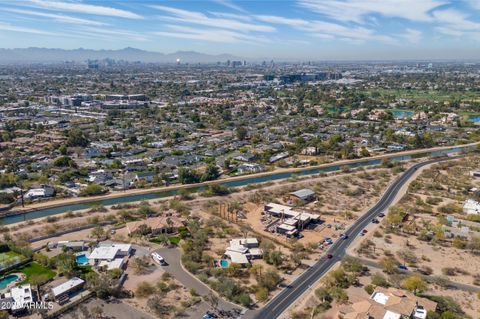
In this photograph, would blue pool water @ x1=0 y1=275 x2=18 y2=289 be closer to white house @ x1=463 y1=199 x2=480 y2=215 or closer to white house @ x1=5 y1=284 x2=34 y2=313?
white house @ x1=5 y1=284 x2=34 y2=313

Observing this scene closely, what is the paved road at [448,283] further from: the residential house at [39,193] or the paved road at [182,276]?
the residential house at [39,193]

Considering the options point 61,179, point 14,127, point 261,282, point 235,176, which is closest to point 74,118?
point 14,127


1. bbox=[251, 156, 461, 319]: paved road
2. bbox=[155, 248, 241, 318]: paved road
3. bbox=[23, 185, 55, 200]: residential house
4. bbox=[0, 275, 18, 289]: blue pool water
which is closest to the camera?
bbox=[251, 156, 461, 319]: paved road

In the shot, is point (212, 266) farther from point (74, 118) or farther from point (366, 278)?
point (74, 118)

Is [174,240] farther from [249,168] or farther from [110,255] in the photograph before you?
[249,168]

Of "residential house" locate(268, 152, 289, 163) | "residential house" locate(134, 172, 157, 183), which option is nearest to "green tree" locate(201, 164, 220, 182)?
"residential house" locate(134, 172, 157, 183)

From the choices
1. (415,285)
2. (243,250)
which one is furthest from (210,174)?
(415,285)

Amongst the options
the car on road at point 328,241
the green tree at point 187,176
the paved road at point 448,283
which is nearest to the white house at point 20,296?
the car on road at point 328,241
